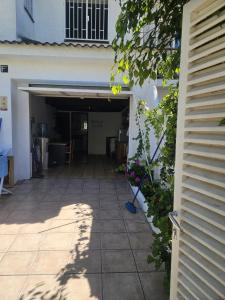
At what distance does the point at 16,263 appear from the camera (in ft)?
11.0

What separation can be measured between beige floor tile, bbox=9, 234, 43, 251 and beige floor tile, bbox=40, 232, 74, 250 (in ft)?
0.29

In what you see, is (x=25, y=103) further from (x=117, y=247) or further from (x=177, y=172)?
(x=177, y=172)

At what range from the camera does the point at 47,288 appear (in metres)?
2.88

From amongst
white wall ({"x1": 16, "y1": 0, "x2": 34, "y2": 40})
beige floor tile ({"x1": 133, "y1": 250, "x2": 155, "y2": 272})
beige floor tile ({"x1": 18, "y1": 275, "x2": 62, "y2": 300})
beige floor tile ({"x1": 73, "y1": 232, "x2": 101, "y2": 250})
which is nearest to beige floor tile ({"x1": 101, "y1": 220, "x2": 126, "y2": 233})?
beige floor tile ({"x1": 73, "y1": 232, "x2": 101, "y2": 250})

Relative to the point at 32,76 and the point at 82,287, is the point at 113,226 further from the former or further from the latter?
the point at 32,76

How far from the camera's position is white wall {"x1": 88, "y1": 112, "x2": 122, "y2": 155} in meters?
14.7

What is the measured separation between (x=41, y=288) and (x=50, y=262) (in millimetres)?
525

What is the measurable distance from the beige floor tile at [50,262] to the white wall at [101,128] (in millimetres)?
11167

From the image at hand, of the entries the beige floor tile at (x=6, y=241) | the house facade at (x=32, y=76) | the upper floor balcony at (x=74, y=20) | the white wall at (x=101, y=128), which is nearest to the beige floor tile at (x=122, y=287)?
the beige floor tile at (x=6, y=241)

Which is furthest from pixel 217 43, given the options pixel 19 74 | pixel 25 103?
pixel 25 103

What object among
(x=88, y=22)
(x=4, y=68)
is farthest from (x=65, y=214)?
(x=88, y=22)

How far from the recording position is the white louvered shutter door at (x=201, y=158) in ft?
4.79

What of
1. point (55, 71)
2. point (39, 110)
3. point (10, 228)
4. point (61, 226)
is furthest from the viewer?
point (39, 110)

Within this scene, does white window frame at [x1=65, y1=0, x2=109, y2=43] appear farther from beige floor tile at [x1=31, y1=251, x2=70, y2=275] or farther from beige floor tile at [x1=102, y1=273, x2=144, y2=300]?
beige floor tile at [x1=102, y1=273, x2=144, y2=300]
